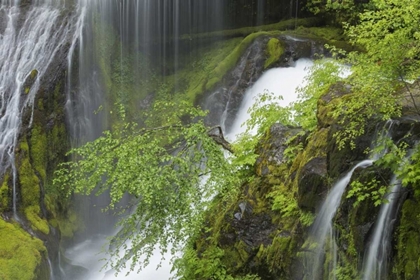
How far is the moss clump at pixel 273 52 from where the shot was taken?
45.1 feet

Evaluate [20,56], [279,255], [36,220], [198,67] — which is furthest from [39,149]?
[279,255]

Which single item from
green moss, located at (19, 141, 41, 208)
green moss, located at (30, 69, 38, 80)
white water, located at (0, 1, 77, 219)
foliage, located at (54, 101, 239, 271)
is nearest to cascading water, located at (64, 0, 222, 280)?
white water, located at (0, 1, 77, 219)

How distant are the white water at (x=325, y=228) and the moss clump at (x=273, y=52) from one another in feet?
29.2

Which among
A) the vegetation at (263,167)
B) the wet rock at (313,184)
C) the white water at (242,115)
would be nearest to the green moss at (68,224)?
the white water at (242,115)

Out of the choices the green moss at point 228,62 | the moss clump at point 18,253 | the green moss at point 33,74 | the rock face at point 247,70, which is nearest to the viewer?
the moss clump at point 18,253

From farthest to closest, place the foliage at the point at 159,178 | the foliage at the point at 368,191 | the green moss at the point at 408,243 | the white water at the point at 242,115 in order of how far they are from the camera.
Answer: the white water at the point at 242,115 < the foliage at the point at 159,178 < the foliage at the point at 368,191 < the green moss at the point at 408,243

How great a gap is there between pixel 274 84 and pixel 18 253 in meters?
7.64

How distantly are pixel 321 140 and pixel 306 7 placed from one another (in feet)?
36.8

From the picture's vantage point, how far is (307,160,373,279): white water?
16.4ft

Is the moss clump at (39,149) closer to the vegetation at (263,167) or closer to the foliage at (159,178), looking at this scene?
the vegetation at (263,167)

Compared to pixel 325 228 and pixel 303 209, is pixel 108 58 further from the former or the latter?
pixel 325 228

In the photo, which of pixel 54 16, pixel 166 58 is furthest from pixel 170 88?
pixel 54 16

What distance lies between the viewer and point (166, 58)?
55.0ft

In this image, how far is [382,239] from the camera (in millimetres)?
4332
